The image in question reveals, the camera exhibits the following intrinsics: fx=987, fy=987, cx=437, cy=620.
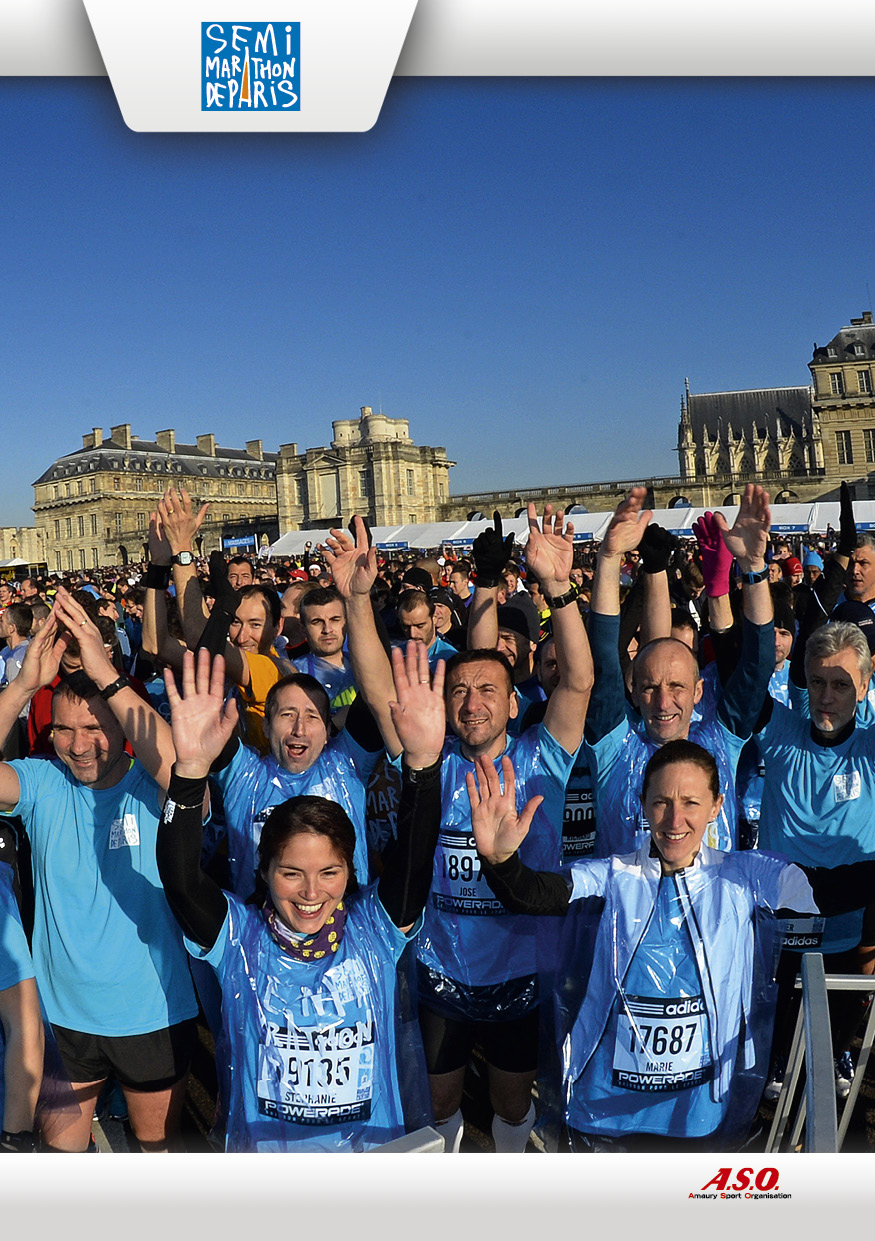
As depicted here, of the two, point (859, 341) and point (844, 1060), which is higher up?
point (859, 341)

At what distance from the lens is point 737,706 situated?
346 centimetres

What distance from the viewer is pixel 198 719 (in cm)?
221

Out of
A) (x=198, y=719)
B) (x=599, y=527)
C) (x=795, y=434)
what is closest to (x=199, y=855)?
(x=198, y=719)

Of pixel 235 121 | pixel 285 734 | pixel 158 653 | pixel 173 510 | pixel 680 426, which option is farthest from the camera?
pixel 680 426

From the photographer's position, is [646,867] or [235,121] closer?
[235,121]

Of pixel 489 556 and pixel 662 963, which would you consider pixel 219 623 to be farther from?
pixel 662 963

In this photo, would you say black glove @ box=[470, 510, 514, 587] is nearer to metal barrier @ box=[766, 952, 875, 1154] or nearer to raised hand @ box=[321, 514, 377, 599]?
raised hand @ box=[321, 514, 377, 599]

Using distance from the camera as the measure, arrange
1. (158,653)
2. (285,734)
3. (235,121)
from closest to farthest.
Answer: (235,121) < (285,734) < (158,653)

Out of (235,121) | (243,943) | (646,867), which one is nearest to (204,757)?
(243,943)

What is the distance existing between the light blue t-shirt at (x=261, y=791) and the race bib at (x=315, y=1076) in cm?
79

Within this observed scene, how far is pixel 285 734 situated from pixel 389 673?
0.40 metres

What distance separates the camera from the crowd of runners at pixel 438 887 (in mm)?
2268

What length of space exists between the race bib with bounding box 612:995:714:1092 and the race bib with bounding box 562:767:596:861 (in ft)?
4.37

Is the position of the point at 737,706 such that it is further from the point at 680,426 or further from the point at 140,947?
the point at 680,426
